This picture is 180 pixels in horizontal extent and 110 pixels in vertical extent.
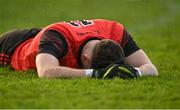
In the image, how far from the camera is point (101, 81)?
9.59 meters

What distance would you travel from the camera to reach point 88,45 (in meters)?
10.2

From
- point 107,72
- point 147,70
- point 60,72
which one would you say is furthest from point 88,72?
point 147,70

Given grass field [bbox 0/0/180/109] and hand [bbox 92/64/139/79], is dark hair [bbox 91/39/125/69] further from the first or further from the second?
grass field [bbox 0/0/180/109]

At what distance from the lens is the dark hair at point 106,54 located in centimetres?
976

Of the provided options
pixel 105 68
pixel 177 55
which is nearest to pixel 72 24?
pixel 105 68

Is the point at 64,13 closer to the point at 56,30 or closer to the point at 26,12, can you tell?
the point at 26,12

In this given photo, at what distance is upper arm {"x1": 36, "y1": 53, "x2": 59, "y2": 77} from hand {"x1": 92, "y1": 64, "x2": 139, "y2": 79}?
0.56 metres

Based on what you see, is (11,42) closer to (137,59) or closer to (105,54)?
(137,59)

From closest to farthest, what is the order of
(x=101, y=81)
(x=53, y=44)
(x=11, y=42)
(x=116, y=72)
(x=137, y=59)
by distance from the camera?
(x=101, y=81), (x=116, y=72), (x=53, y=44), (x=137, y=59), (x=11, y=42)

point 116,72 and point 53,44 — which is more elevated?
point 53,44

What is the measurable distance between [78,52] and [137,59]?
94 cm

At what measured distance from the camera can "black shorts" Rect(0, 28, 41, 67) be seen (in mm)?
11312

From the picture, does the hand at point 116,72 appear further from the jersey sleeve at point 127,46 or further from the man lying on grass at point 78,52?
the jersey sleeve at point 127,46

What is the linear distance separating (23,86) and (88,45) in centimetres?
125
